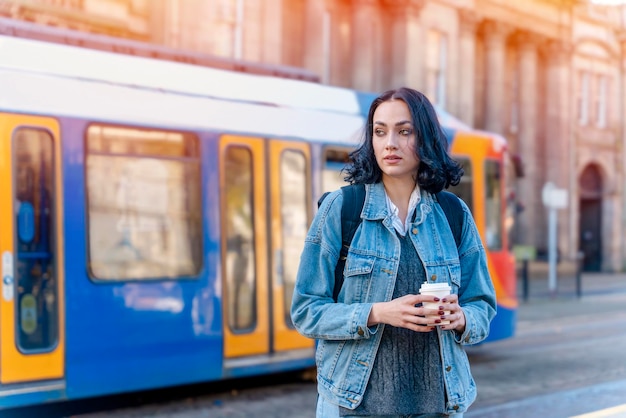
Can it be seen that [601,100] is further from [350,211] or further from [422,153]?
[350,211]

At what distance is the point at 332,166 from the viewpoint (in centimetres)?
937

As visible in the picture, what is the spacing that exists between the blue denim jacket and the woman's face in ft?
0.35

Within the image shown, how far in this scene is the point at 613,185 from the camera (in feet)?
117

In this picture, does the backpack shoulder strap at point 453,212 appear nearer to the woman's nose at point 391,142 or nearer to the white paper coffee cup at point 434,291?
the woman's nose at point 391,142

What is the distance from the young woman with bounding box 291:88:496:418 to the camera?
106 inches

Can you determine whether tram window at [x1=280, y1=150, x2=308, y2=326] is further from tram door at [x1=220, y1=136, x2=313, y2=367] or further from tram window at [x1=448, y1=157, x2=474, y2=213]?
tram window at [x1=448, y1=157, x2=474, y2=213]

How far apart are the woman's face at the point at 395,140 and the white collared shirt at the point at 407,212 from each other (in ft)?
0.28

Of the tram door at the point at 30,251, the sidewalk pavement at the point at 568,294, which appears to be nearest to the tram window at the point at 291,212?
the tram door at the point at 30,251

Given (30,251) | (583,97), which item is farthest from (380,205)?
(583,97)

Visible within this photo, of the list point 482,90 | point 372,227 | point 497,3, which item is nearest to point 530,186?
point 482,90

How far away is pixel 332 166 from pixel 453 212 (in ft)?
21.2

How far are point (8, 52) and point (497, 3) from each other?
24858 millimetres

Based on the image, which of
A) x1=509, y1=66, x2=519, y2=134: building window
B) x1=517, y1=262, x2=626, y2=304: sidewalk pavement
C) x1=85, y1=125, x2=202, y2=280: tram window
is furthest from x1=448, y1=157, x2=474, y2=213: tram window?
x1=509, y1=66, x2=519, y2=134: building window

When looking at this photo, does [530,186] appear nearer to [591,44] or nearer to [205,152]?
[591,44]
